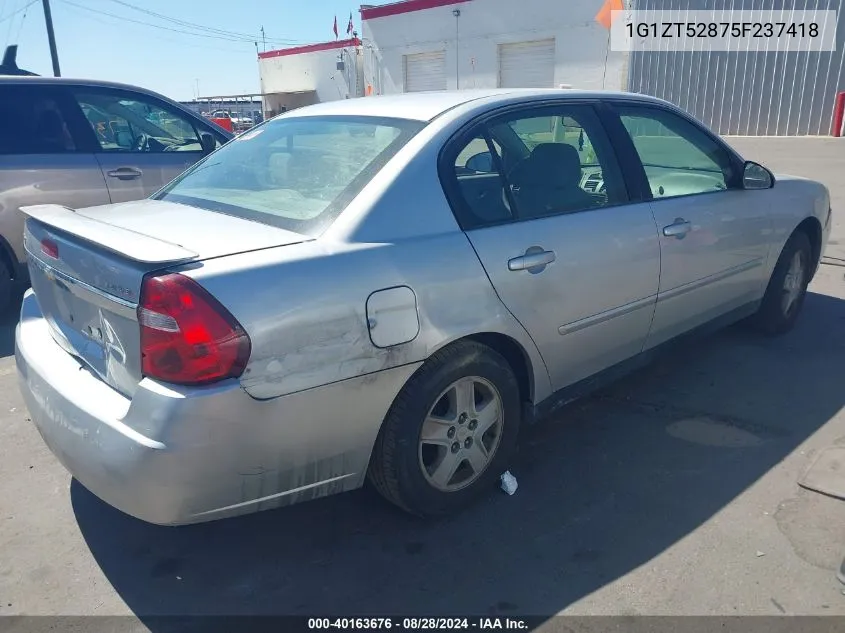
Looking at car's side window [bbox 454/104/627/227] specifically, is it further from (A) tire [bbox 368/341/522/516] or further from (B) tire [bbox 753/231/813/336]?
(B) tire [bbox 753/231/813/336]

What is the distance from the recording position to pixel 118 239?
234 centimetres

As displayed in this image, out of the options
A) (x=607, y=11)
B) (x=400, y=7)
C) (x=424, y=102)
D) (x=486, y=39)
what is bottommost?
(x=424, y=102)

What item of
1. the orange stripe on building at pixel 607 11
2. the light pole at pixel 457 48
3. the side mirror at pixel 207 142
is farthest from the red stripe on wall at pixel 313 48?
the side mirror at pixel 207 142

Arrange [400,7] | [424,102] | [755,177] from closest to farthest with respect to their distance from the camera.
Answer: [424,102] < [755,177] < [400,7]

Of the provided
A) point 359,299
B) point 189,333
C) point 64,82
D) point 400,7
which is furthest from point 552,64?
point 189,333

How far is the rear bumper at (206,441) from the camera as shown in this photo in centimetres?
212

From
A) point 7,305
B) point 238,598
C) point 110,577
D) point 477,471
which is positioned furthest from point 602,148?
point 7,305

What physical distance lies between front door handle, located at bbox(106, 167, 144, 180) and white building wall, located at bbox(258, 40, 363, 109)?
2889 centimetres

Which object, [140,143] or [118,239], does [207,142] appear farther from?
[118,239]

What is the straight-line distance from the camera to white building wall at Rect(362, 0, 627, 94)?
2333 centimetres

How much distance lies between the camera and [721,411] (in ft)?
12.5

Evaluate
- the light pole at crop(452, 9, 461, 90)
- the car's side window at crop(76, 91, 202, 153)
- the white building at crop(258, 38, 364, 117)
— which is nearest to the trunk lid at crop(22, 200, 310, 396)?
the car's side window at crop(76, 91, 202, 153)

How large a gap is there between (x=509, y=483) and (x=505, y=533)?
33 centimetres

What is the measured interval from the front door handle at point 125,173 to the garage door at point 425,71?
24.0 m
